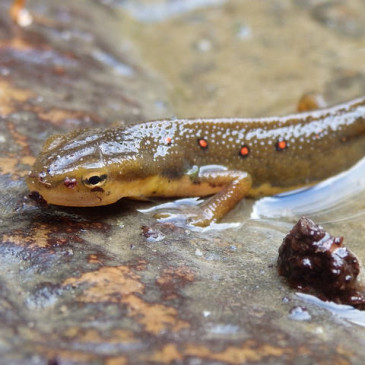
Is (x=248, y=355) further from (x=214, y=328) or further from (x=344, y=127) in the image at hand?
(x=344, y=127)

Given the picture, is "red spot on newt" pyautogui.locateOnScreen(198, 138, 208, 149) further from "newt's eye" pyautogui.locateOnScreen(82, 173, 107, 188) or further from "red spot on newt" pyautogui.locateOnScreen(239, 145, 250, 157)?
"newt's eye" pyautogui.locateOnScreen(82, 173, 107, 188)

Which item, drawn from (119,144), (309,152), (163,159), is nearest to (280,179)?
(309,152)

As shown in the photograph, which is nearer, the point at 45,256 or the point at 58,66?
the point at 45,256

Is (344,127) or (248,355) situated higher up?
(344,127)

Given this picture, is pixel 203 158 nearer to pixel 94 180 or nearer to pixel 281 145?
pixel 281 145

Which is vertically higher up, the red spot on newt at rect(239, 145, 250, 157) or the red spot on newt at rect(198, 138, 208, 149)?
the red spot on newt at rect(198, 138, 208, 149)

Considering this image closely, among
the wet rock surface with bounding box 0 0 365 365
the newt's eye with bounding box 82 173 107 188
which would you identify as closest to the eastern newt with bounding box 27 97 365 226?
the newt's eye with bounding box 82 173 107 188

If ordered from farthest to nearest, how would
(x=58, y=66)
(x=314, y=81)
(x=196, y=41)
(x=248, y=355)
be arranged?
(x=196, y=41) → (x=314, y=81) → (x=58, y=66) → (x=248, y=355)

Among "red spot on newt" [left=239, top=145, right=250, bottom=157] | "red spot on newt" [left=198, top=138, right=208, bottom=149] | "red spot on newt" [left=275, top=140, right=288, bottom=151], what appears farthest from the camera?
"red spot on newt" [left=275, top=140, right=288, bottom=151]
